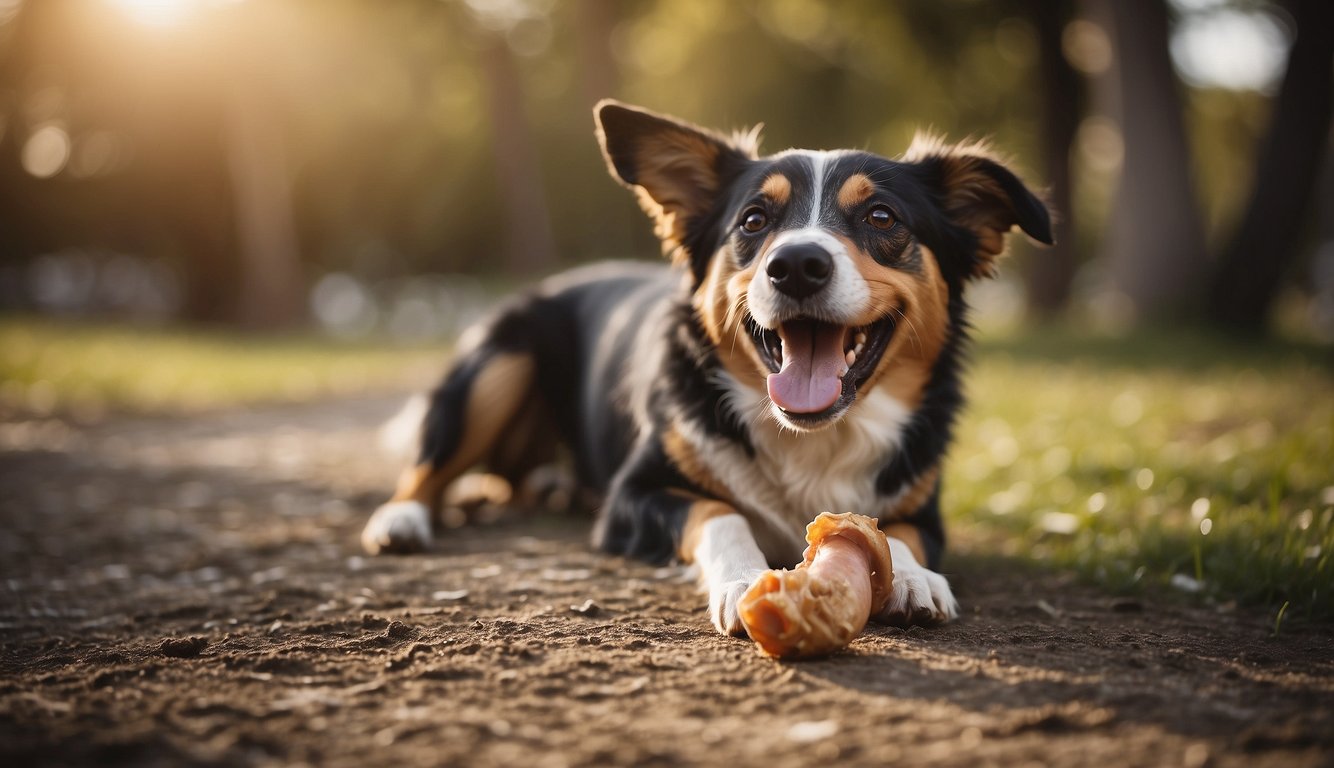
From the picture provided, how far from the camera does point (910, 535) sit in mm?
3418

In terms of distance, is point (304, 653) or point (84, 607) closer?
point (304, 653)

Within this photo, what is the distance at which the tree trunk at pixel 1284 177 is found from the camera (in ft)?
36.7

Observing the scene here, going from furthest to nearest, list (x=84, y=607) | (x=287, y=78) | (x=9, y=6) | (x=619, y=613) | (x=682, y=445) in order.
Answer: (x=287, y=78) < (x=9, y=6) < (x=682, y=445) < (x=84, y=607) < (x=619, y=613)

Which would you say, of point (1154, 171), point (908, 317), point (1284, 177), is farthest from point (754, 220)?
point (1154, 171)

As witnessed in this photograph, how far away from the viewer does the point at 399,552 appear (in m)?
4.04

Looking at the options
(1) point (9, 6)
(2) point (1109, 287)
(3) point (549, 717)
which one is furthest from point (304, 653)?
(1) point (9, 6)

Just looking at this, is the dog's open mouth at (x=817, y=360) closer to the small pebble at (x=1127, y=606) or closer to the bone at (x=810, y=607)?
the bone at (x=810, y=607)

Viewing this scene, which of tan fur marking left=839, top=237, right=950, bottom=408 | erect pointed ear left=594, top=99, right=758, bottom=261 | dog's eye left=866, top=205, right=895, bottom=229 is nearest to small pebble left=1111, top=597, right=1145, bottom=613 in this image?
tan fur marking left=839, top=237, right=950, bottom=408

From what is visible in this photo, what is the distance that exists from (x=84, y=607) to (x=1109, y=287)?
14.8 m

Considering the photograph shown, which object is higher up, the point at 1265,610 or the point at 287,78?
the point at 287,78

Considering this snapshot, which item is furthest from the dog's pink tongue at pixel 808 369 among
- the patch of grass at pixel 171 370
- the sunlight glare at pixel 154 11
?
the sunlight glare at pixel 154 11

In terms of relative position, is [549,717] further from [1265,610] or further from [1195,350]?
[1195,350]

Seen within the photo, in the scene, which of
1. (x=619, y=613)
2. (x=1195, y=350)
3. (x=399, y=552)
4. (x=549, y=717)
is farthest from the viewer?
(x=1195, y=350)

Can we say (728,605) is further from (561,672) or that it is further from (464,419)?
(464,419)
